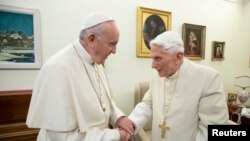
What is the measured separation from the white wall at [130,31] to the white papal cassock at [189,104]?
1521 mm

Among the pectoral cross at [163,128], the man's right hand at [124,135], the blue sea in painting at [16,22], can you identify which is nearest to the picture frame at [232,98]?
the pectoral cross at [163,128]

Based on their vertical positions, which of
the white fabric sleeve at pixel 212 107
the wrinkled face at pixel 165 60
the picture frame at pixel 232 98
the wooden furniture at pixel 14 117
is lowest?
the picture frame at pixel 232 98

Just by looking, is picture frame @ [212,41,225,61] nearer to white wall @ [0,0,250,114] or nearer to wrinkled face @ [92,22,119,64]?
white wall @ [0,0,250,114]

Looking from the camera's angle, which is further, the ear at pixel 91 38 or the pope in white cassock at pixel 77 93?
the ear at pixel 91 38

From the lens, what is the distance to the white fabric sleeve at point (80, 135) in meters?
1.47

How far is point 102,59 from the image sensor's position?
1.72 meters

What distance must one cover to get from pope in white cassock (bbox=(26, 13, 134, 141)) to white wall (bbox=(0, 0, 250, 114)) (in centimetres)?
135

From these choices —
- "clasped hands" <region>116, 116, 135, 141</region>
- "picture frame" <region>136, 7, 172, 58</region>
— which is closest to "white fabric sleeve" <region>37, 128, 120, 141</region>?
"clasped hands" <region>116, 116, 135, 141</region>

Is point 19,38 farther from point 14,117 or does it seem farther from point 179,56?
point 179,56

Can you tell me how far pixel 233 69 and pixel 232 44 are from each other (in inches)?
24.0

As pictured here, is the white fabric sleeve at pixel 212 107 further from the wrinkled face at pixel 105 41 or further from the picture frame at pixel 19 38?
the picture frame at pixel 19 38

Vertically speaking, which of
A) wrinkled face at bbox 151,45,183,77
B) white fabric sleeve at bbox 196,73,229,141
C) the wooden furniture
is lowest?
the wooden furniture

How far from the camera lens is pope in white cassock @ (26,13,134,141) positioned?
4.82 ft

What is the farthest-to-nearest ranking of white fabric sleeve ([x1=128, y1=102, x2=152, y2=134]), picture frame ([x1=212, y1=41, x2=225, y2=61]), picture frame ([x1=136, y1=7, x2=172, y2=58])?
1. picture frame ([x1=212, y1=41, x2=225, y2=61])
2. picture frame ([x1=136, y1=7, x2=172, y2=58])
3. white fabric sleeve ([x1=128, y1=102, x2=152, y2=134])
